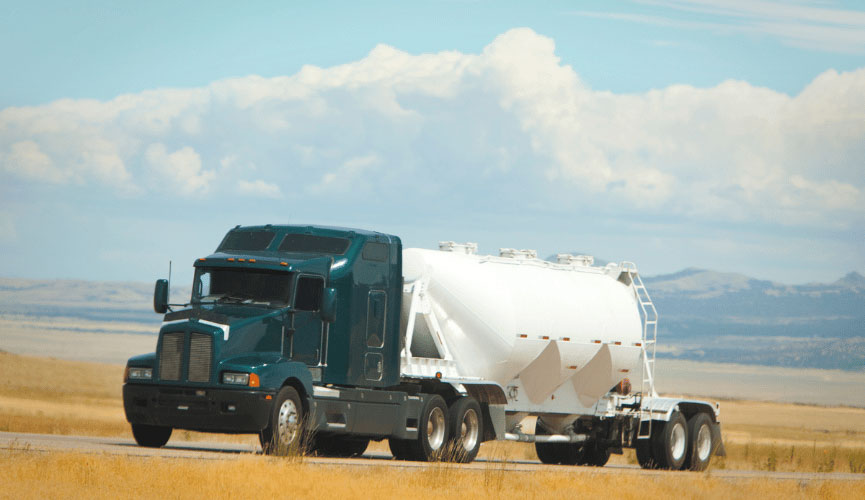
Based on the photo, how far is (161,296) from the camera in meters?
21.8

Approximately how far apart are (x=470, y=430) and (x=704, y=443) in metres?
7.55

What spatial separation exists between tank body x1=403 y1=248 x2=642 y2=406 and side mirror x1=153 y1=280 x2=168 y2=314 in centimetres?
497

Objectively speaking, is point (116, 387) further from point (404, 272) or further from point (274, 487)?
point (274, 487)

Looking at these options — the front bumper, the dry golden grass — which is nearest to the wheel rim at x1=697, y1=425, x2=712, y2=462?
the dry golden grass

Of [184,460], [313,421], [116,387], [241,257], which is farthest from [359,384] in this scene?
[116,387]

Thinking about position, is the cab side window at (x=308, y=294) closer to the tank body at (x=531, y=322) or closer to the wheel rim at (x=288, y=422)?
the wheel rim at (x=288, y=422)

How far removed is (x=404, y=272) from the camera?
2564cm

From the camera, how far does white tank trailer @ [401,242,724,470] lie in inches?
1011

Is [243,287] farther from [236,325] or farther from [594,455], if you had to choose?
[594,455]

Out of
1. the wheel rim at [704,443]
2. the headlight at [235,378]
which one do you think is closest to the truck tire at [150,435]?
the headlight at [235,378]

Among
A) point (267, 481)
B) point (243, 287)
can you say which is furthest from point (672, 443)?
point (267, 481)

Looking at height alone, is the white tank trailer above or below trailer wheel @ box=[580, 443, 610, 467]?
above

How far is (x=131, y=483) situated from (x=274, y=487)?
1696 millimetres

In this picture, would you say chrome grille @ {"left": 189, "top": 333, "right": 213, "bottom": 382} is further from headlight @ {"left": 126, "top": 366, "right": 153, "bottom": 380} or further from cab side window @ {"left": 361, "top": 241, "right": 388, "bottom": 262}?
cab side window @ {"left": 361, "top": 241, "right": 388, "bottom": 262}
